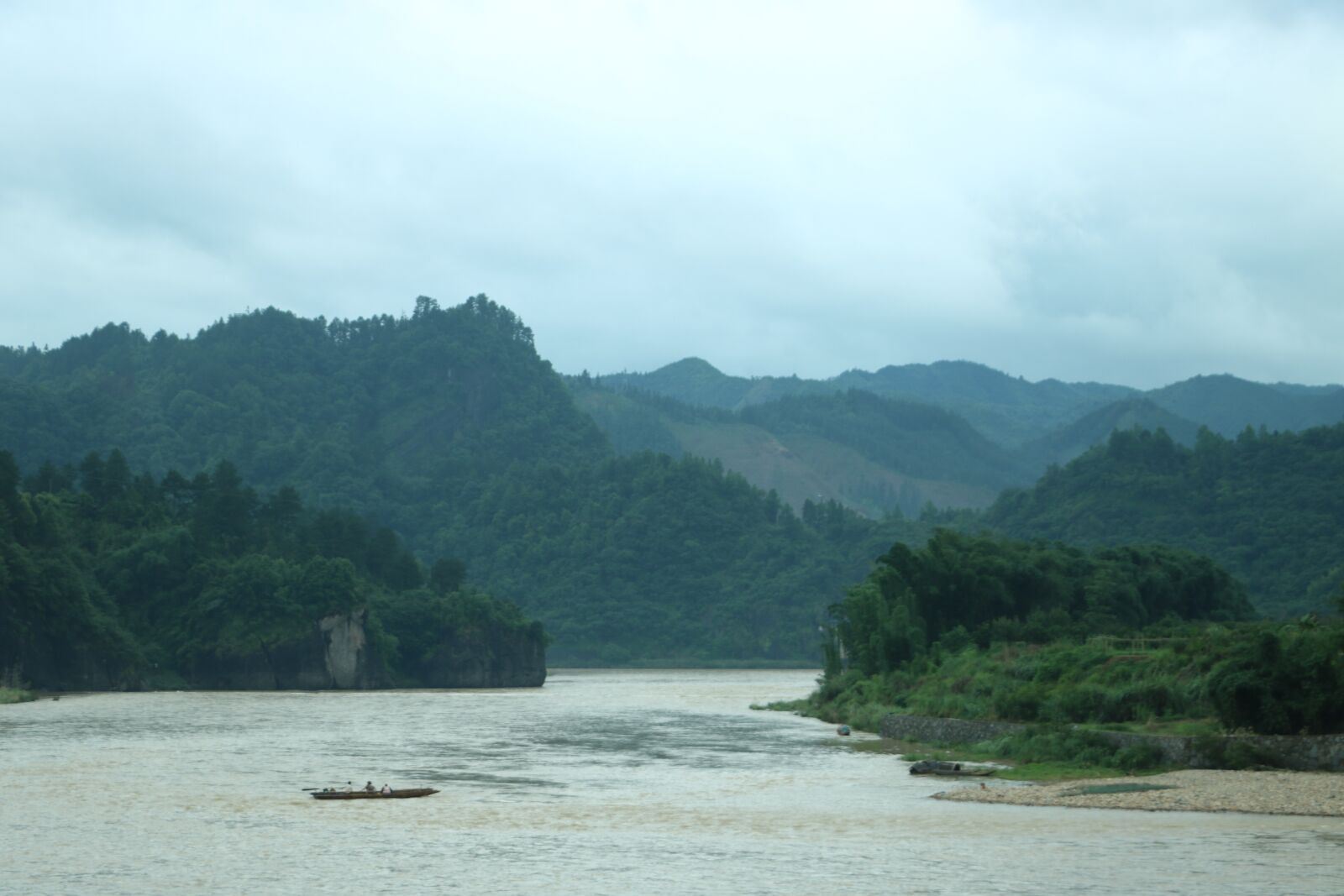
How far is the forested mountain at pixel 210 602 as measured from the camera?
14100 centimetres

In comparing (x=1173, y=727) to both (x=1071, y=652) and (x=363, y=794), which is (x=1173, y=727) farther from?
(x=363, y=794)

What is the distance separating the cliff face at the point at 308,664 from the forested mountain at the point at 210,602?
0.17 metres

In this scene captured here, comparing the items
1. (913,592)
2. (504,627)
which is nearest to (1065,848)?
(913,592)

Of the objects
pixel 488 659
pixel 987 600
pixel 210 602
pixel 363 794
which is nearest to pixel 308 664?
pixel 210 602

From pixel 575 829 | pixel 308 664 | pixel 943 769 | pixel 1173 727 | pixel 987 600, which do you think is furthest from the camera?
pixel 308 664

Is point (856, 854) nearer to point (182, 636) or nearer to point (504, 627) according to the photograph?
point (182, 636)

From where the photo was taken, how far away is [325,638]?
16650cm

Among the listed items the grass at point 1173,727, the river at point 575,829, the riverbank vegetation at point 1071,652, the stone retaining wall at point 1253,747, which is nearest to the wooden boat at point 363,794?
the river at point 575,829

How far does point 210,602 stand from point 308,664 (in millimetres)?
12581

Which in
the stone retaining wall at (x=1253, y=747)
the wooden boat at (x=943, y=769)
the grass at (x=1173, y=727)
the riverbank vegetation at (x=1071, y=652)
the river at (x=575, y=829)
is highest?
the riverbank vegetation at (x=1071, y=652)

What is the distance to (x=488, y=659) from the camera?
192m

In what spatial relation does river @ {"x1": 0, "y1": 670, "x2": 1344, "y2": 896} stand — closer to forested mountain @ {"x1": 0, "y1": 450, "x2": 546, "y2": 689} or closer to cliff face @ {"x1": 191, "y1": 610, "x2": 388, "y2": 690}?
forested mountain @ {"x1": 0, "y1": 450, "x2": 546, "y2": 689}

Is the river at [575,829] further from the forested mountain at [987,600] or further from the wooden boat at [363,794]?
the forested mountain at [987,600]

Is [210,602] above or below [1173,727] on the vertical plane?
above
